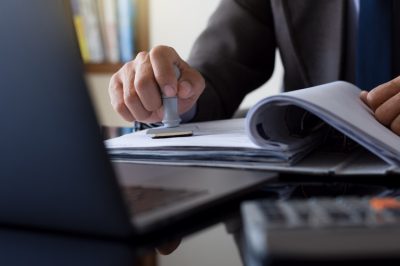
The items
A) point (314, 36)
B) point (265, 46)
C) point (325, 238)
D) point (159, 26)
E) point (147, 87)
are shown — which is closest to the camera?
point (325, 238)

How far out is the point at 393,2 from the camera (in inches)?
38.3

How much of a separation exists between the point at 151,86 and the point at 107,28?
5.40ft

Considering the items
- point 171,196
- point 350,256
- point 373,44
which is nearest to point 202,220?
point 171,196

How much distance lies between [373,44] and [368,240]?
0.71 meters

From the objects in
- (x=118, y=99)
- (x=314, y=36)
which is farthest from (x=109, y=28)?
(x=118, y=99)

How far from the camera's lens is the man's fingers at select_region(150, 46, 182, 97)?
718 mm

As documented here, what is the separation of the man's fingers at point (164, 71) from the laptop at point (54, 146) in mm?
339

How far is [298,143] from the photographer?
1.77 feet

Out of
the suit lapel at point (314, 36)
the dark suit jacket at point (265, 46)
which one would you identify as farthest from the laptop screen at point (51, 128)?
the suit lapel at point (314, 36)

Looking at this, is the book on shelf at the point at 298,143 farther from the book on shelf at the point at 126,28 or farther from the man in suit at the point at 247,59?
the book on shelf at the point at 126,28

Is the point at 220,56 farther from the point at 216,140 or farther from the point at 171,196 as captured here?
the point at 171,196

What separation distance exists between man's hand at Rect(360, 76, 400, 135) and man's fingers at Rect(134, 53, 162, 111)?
0.82 ft

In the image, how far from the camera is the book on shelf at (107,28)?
88.1 inches

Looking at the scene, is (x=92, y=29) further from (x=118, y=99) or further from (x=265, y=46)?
(x=118, y=99)
